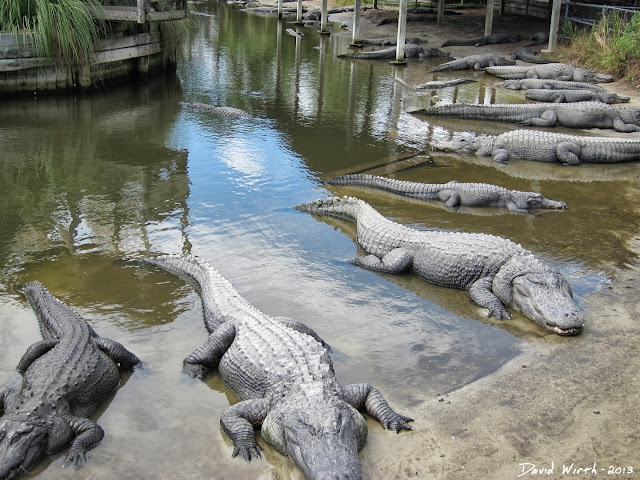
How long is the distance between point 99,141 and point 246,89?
461cm

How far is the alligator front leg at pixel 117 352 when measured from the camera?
4.21m

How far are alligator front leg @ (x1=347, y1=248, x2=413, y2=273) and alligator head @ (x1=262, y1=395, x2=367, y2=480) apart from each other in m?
2.32

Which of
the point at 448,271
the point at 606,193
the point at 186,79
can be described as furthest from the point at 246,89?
the point at 448,271

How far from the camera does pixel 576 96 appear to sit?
1258 cm

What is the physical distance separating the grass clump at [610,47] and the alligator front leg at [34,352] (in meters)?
13.7

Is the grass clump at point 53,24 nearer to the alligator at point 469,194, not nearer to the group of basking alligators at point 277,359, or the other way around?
the alligator at point 469,194

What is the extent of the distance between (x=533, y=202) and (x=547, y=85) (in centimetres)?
748

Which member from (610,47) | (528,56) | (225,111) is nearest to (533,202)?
(225,111)

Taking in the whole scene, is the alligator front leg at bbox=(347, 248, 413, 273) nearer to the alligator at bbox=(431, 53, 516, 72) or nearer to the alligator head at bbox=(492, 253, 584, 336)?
the alligator head at bbox=(492, 253, 584, 336)

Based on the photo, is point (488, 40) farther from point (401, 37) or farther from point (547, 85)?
point (547, 85)

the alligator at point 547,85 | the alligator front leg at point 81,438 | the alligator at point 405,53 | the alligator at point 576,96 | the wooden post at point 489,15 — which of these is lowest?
the alligator front leg at point 81,438

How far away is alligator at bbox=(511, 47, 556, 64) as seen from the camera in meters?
17.0

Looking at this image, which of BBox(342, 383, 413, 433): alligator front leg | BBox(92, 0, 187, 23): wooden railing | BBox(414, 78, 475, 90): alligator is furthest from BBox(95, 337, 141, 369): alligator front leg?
BBox(414, 78, 475, 90): alligator

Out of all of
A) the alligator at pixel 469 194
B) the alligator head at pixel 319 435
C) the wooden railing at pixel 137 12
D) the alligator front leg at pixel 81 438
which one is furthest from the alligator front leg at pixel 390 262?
the wooden railing at pixel 137 12
